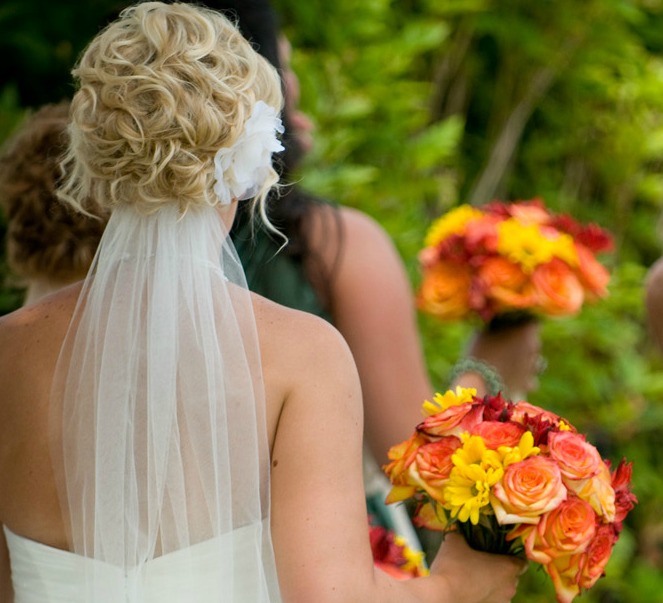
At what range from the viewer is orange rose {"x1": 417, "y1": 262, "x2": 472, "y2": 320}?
345 cm

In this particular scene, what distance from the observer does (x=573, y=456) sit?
2.18m

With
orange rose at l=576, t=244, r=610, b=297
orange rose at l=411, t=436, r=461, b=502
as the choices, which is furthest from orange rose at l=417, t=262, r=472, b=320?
orange rose at l=411, t=436, r=461, b=502

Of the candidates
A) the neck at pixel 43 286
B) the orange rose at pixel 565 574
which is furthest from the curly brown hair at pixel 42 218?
the orange rose at pixel 565 574

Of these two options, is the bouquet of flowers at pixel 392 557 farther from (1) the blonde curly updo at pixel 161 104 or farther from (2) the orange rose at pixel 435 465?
(1) the blonde curly updo at pixel 161 104

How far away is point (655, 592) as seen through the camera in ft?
20.7

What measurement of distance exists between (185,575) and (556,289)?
65.3 inches

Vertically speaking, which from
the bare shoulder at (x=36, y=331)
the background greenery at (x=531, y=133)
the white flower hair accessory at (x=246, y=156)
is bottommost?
the background greenery at (x=531, y=133)

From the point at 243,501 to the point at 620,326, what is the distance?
468cm

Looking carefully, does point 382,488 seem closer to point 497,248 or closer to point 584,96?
point 497,248

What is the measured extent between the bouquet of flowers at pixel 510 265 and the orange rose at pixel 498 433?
114 centimetres

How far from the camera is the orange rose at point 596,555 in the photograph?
2.19 m

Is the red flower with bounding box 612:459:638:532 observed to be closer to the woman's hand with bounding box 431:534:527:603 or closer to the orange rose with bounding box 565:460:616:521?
the orange rose with bounding box 565:460:616:521

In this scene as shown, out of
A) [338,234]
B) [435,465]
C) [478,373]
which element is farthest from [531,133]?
[435,465]

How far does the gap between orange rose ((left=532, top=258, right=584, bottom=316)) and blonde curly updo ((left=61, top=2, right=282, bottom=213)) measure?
1.48m
